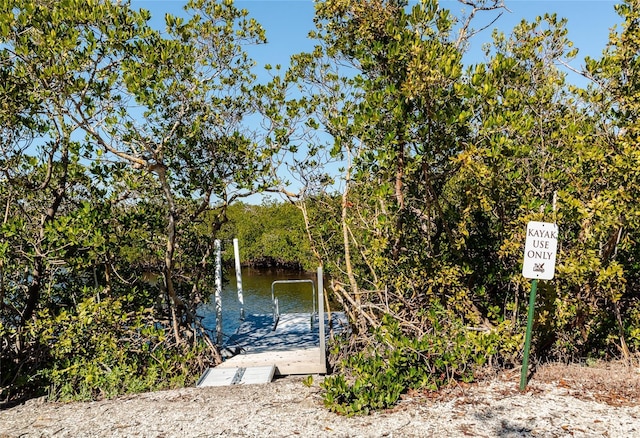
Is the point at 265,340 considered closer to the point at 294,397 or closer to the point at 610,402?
the point at 294,397

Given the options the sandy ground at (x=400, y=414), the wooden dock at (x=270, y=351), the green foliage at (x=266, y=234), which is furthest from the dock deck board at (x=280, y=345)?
the green foliage at (x=266, y=234)

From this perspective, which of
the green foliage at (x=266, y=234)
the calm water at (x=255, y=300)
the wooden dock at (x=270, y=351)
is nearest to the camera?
the wooden dock at (x=270, y=351)

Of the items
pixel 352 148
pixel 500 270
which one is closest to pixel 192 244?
pixel 352 148

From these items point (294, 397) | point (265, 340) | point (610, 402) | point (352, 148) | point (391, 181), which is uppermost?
point (352, 148)

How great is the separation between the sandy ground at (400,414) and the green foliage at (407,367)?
0.14 meters

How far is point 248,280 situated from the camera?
2517cm

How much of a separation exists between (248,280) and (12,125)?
19.9 meters

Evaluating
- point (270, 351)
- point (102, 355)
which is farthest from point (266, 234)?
point (102, 355)

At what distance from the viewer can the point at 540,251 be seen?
4.22 meters

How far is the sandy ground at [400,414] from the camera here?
380 centimetres

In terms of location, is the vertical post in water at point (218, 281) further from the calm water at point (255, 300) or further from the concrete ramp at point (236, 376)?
the concrete ramp at point (236, 376)

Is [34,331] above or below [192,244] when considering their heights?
below

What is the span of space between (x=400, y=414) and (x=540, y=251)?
1.91 metres

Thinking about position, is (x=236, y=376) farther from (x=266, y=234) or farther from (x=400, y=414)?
(x=266, y=234)
